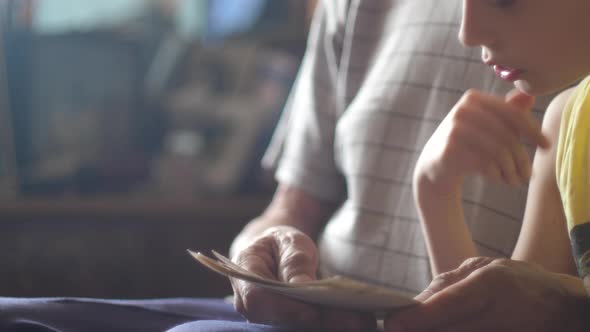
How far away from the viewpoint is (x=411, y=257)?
75 cm

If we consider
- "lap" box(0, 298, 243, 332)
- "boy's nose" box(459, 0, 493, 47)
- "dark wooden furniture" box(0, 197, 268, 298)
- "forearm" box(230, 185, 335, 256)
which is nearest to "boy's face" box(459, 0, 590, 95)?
"boy's nose" box(459, 0, 493, 47)

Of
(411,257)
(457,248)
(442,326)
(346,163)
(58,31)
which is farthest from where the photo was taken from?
(58,31)

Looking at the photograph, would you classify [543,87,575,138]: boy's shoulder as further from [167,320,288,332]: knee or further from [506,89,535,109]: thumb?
[167,320,288,332]: knee

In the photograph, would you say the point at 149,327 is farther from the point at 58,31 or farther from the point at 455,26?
the point at 58,31

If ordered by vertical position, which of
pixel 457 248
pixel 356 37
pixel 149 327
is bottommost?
pixel 149 327

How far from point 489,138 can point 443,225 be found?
11cm

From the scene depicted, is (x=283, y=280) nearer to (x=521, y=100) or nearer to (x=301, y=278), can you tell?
(x=301, y=278)

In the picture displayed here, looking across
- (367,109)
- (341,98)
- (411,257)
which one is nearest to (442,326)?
(411,257)

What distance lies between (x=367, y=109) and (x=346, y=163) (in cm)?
8

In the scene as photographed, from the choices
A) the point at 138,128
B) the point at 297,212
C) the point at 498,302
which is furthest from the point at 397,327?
the point at 138,128

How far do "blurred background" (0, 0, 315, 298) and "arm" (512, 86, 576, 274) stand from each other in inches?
37.9

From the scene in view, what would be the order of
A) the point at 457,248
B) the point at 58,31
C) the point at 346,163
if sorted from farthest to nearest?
the point at 58,31 < the point at 346,163 < the point at 457,248

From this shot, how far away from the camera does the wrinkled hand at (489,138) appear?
1.77 ft

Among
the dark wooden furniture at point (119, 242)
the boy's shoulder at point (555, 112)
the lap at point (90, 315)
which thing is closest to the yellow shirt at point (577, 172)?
the boy's shoulder at point (555, 112)
